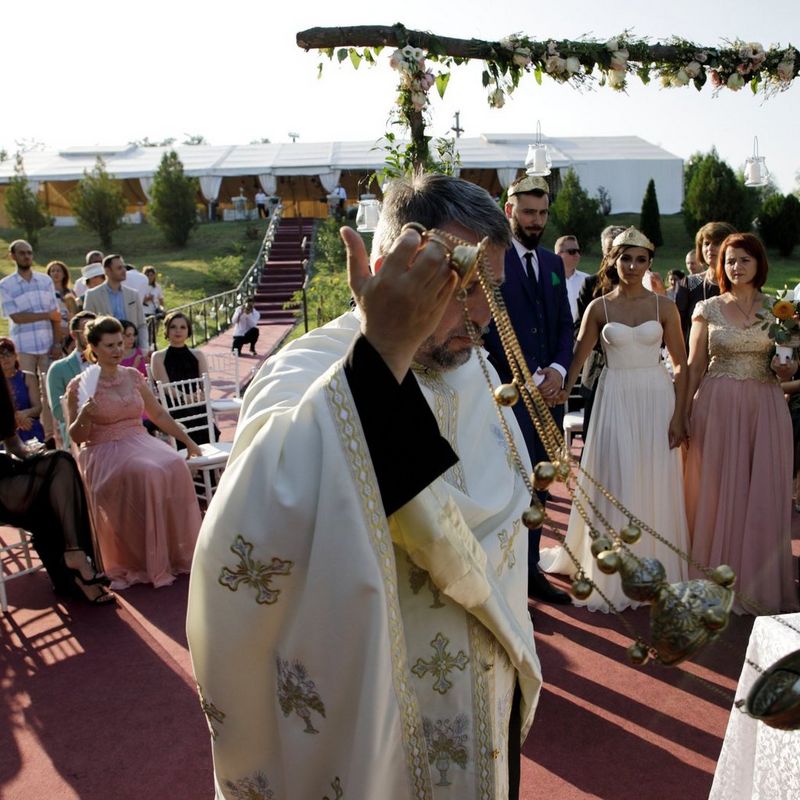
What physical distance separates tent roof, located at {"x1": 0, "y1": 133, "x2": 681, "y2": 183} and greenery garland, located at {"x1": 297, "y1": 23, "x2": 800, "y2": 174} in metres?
26.4

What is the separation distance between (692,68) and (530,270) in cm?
306

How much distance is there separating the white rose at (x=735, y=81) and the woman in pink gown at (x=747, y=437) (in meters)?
2.73

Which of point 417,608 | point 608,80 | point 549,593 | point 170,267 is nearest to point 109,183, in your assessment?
point 170,267

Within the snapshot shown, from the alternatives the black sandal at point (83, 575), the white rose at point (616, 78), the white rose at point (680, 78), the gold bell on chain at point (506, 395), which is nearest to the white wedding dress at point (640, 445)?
the white rose at point (616, 78)

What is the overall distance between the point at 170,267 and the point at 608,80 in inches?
970

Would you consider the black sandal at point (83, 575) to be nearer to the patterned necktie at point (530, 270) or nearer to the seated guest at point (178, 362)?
the seated guest at point (178, 362)

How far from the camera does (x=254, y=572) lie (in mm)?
1563

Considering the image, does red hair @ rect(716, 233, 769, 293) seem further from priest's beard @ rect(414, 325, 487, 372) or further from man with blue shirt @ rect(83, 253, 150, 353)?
man with blue shirt @ rect(83, 253, 150, 353)

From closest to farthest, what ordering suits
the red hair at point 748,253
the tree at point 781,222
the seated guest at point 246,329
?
the red hair at point 748,253 < the seated guest at point 246,329 < the tree at point 781,222

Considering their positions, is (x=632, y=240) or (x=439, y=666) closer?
(x=439, y=666)

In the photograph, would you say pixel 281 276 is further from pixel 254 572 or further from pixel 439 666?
pixel 254 572

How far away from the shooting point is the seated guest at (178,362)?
797 cm

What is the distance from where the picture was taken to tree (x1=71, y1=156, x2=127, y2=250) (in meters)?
31.7

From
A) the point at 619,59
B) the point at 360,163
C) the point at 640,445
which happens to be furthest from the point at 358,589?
the point at 360,163
